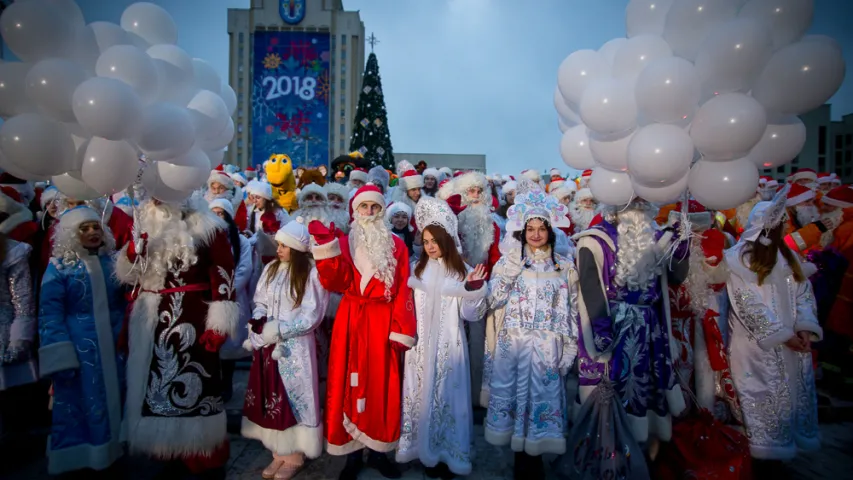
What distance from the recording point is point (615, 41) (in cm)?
302

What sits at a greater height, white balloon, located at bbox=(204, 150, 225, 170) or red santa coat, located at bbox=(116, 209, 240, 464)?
white balloon, located at bbox=(204, 150, 225, 170)

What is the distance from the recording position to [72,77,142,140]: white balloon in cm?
229

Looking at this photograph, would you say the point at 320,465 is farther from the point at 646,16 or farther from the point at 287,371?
the point at 646,16

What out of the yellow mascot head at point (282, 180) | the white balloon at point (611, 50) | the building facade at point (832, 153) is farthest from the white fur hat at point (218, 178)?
the building facade at point (832, 153)

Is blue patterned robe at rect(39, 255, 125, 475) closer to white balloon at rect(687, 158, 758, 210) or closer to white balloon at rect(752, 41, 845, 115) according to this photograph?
white balloon at rect(687, 158, 758, 210)

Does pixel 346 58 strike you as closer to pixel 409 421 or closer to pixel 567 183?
pixel 567 183

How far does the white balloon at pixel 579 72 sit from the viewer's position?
9.82 feet

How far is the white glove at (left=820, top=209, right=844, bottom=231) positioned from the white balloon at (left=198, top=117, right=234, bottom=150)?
712 centimetres

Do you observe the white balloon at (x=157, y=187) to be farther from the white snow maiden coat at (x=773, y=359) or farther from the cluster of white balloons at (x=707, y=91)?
the white snow maiden coat at (x=773, y=359)

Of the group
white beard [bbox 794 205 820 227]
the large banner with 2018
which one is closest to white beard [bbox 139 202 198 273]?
white beard [bbox 794 205 820 227]

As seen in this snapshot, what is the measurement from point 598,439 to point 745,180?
6.38 ft

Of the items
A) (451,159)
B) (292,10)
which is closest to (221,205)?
(451,159)

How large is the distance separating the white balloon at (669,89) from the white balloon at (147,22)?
10.1ft

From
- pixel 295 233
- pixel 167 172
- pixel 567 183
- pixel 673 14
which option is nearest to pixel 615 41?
pixel 673 14
